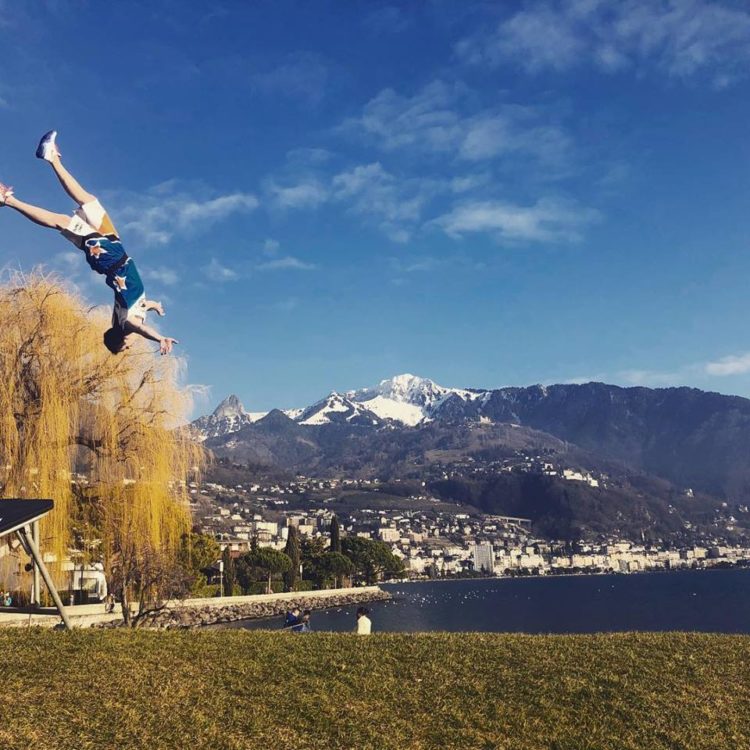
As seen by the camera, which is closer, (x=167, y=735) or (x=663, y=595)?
(x=167, y=735)

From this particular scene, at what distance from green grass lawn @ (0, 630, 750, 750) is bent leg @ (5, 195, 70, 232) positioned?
6260 mm

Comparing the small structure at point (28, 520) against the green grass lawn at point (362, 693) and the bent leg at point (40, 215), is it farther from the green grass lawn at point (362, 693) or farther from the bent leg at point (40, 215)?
the bent leg at point (40, 215)

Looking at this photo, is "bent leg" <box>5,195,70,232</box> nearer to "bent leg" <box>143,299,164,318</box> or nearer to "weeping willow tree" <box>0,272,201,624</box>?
"bent leg" <box>143,299,164,318</box>

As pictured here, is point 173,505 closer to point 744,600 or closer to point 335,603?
point 335,603

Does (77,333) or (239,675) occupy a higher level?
(77,333)

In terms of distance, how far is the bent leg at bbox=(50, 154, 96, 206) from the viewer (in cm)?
968

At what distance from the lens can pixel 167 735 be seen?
370 inches

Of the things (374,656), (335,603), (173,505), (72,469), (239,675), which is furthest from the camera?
(335,603)

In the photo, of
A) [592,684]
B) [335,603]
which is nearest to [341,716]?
[592,684]

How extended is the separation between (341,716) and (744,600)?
11725cm

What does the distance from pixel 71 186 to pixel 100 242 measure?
31.7 inches

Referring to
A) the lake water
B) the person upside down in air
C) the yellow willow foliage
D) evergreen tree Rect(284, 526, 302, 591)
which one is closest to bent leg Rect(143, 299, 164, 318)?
the person upside down in air

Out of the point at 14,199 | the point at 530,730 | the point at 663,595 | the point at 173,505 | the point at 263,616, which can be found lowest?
the point at 663,595

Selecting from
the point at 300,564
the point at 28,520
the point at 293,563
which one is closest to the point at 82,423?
the point at 28,520
